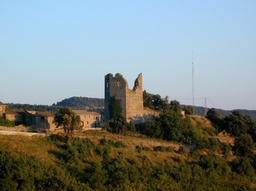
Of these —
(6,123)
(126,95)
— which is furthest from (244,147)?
(6,123)

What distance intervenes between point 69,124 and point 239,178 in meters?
14.1

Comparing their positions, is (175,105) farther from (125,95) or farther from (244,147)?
(244,147)

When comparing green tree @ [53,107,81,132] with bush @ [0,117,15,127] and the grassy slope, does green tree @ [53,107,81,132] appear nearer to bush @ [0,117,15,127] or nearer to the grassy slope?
the grassy slope

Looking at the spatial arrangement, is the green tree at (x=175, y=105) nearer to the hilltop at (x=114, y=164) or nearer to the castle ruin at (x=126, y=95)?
the castle ruin at (x=126, y=95)

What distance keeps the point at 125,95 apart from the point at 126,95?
97 mm

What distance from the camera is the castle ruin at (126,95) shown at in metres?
48.2

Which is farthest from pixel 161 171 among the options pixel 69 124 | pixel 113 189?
pixel 69 124

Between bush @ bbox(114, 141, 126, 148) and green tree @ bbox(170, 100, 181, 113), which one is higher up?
green tree @ bbox(170, 100, 181, 113)

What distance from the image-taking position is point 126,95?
48.1 m

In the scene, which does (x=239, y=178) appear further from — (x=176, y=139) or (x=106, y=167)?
(x=106, y=167)

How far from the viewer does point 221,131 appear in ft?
178

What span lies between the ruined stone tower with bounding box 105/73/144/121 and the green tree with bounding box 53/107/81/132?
7.07 meters

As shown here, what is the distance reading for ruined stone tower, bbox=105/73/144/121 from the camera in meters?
48.2

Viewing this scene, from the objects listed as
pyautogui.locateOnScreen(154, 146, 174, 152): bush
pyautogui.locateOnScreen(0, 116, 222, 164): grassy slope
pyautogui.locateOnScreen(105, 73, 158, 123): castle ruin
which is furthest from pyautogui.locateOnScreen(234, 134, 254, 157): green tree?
pyautogui.locateOnScreen(105, 73, 158, 123): castle ruin
